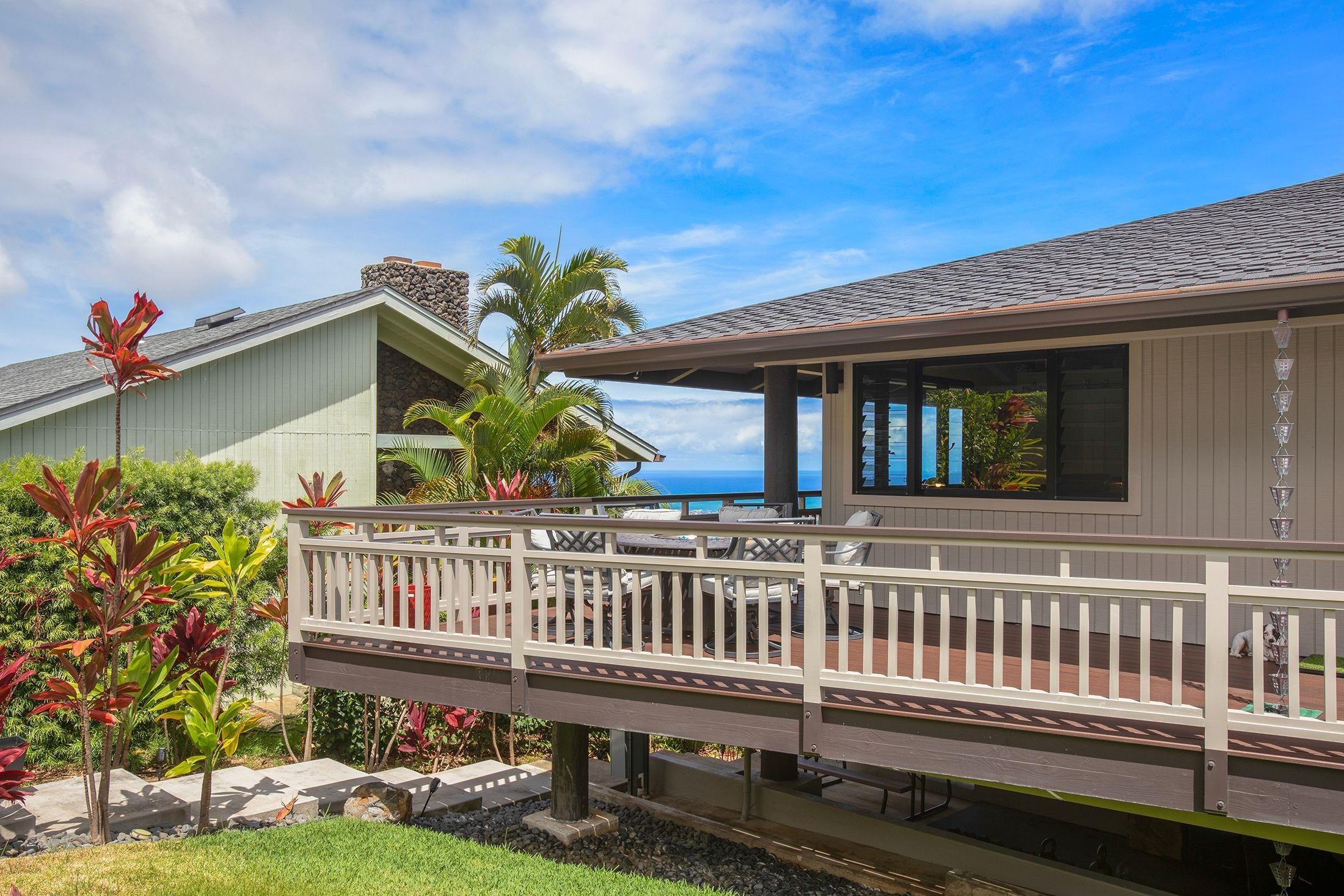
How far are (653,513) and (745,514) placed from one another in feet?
5.33

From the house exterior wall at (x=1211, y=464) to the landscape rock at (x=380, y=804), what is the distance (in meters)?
4.80

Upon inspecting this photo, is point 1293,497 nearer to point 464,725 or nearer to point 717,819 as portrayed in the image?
point 717,819

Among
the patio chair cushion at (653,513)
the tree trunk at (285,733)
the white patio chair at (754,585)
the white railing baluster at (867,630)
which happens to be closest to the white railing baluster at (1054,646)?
the white railing baluster at (867,630)

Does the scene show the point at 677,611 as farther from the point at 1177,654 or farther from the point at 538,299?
the point at 538,299

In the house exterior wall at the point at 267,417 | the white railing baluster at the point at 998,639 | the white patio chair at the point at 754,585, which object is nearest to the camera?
the white railing baluster at the point at 998,639

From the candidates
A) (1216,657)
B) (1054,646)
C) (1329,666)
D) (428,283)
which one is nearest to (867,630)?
(1054,646)

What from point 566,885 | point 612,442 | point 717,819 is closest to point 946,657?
point 566,885

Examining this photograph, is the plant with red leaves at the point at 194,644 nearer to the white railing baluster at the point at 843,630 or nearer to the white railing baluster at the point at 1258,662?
the white railing baluster at the point at 843,630

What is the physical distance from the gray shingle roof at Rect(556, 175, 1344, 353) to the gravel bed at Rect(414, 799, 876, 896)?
410cm

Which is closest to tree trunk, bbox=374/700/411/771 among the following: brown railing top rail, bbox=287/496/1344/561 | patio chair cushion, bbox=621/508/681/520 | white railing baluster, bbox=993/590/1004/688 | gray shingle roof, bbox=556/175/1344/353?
patio chair cushion, bbox=621/508/681/520

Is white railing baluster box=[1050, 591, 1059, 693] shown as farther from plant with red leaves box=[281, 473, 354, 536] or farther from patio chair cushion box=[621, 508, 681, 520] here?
plant with red leaves box=[281, 473, 354, 536]

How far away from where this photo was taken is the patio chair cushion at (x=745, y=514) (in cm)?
848

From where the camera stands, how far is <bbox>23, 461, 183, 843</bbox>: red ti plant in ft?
19.5

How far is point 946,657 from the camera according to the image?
15.2 ft
